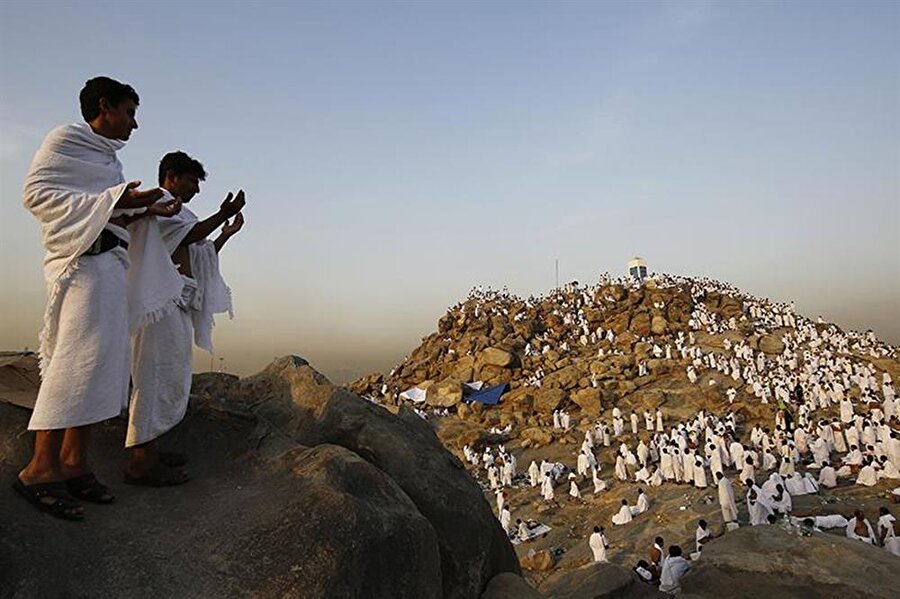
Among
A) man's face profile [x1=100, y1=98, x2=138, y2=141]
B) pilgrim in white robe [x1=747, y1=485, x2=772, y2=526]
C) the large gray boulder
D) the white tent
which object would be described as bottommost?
the white tent

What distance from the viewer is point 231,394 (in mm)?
5164

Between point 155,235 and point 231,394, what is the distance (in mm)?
2282

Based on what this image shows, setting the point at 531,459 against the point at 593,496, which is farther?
the point at 531,459

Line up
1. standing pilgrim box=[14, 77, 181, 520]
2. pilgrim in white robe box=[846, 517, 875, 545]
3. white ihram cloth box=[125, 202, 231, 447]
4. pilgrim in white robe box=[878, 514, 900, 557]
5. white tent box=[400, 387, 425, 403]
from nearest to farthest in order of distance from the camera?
standing pilgrim box=[14, 77, 181, 520] → white ihram cloth box=[125, 202, 231, 447] → pilgrim in white robe box=[878, 514, 900, 557] → pilgrim in white robe box=[846, 517, 875, 545] → white tent box=[400, 387, 425, 403]

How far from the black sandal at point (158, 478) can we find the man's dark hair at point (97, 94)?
201 centimetres

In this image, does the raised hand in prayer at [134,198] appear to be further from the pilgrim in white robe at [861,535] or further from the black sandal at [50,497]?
the pilgrim in white robe at [861,535]

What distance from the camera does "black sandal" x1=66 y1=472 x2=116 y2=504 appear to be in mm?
2848

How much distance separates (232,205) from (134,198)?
1.83 feet

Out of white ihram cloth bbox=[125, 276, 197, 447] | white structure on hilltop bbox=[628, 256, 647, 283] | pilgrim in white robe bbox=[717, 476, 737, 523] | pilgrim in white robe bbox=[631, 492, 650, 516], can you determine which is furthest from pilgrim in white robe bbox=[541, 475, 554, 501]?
white structure on hilltop bbox=[628, 256, 647, 283]

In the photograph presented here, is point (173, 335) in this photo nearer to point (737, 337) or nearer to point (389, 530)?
point (389, 530)

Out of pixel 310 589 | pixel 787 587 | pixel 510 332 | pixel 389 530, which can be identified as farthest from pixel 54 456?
pixel 510 332

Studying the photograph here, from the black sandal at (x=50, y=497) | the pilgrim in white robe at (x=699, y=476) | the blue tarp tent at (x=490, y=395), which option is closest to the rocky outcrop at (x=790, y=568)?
the black sandal at (x=50, y=497)

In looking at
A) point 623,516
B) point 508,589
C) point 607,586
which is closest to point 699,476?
point 623,516

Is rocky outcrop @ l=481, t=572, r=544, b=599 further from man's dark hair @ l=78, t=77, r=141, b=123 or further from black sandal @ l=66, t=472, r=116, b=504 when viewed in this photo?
man's dark hair @ l=78, t=77, r=141, b=123
